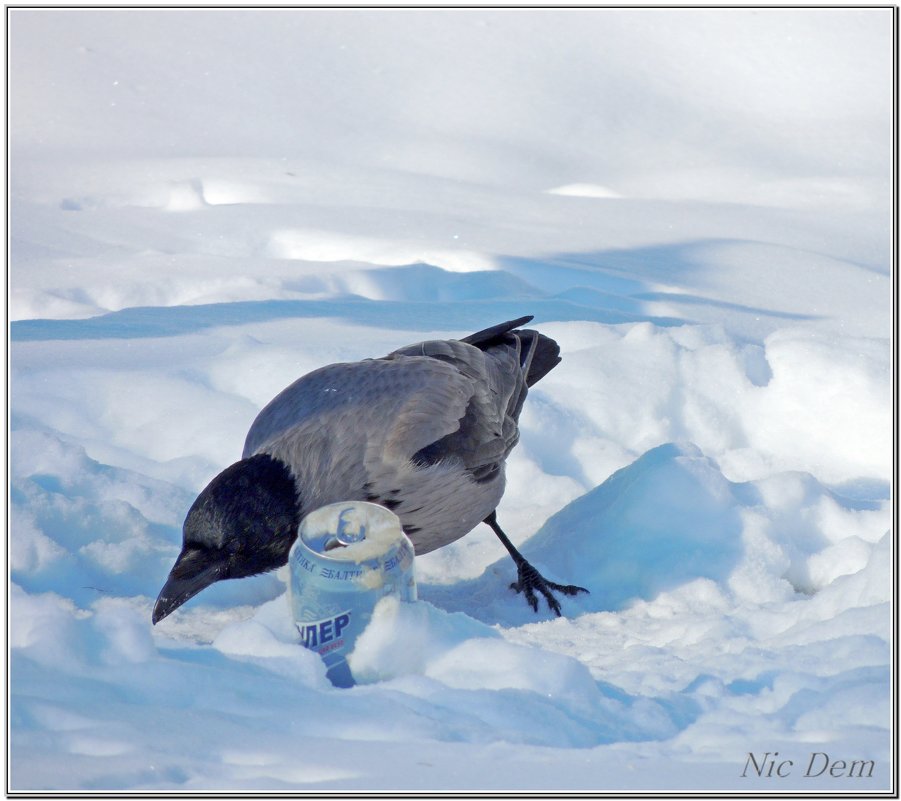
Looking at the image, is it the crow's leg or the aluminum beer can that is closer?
the aluminum beer can

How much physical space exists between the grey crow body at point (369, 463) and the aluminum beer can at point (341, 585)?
28 centimetres

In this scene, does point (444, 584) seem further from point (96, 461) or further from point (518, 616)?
point (96, 461)

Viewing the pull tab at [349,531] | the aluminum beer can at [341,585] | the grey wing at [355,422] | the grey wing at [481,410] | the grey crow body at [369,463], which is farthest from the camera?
the grey wing at [481,410]

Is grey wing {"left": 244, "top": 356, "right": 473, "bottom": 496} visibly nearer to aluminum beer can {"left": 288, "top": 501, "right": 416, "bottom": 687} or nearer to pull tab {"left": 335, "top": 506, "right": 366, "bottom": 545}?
pull tab {"left": 335, "top": 506, "right": 366, "bottom": 545}

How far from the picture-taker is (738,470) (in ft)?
16.2

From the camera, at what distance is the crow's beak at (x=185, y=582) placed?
3490 millimetres

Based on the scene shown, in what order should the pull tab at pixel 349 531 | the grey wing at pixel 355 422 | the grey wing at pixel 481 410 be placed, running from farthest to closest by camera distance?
the grey wing at pixel 481 410 → the grey wing at pixel 355 422 → the pull tab at pixel 349 531

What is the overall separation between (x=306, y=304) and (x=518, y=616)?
8.77 feet

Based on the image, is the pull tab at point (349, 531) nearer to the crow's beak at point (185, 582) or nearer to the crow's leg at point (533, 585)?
the crow's beak at point (185, 582)

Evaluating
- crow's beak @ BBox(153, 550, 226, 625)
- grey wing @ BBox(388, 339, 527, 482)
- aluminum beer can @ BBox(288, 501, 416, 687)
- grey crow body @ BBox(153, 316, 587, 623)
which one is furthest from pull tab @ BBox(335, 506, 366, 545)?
grey wing @ BBox(388, 339, 527, 482)

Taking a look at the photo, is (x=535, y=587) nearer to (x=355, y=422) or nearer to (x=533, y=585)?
(x=533, y=585)

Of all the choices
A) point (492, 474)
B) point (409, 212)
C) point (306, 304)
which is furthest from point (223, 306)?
point (492, 474)

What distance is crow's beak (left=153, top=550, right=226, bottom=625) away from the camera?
3.49m

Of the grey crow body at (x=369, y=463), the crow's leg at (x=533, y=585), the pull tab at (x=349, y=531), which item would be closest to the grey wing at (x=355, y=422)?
the grey crow body at (x=369, y=463)
